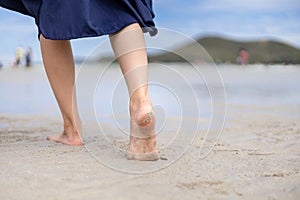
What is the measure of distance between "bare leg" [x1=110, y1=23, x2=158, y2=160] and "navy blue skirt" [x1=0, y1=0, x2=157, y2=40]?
40 mm

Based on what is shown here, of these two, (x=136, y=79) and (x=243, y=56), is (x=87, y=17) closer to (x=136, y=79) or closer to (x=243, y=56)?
(x=136, y=79)

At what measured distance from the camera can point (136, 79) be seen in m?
1.70

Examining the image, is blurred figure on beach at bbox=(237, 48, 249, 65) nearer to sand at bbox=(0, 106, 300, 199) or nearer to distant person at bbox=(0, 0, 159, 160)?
sand at bbox=(0, 106, 300, 199)

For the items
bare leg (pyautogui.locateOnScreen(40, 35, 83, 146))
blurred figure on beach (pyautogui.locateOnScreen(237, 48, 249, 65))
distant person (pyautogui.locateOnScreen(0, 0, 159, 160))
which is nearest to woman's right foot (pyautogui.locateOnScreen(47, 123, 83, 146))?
bare leg (pyautogui.locateOnScreen(40, 35, 83, 146))

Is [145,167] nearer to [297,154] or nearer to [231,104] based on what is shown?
[297,154]

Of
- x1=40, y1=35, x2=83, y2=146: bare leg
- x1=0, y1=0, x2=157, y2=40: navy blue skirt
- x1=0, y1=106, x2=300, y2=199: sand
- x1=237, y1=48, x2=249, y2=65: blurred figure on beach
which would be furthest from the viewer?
x1=237, y1=48, x2=249, y2=65: blurred figure on beach

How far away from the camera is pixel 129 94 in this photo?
1718 mm

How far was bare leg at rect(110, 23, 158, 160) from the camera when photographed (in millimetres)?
1684

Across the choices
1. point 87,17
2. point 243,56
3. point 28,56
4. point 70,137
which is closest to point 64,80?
point 70,137

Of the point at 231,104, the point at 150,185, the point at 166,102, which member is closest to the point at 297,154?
the point at 166,102

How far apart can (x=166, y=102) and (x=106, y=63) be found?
10.1 inches

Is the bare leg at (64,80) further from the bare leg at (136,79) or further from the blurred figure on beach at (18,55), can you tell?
the blurred figure on beach at (18,55)

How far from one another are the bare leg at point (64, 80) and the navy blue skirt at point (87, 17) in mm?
254

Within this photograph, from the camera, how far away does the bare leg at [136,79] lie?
5.52ft
